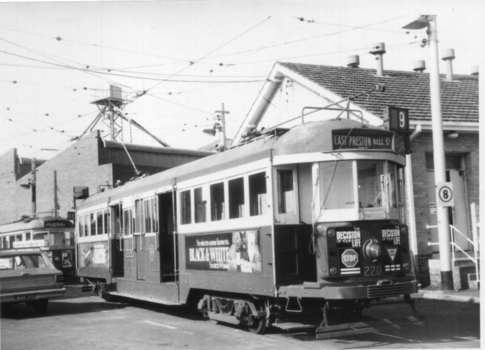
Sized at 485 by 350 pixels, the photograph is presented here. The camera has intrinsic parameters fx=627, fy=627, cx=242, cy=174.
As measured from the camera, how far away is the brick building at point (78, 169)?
3700cm

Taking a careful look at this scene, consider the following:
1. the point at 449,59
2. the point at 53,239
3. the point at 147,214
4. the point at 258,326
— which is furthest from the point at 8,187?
the point at 258,326

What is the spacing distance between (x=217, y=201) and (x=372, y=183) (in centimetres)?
280

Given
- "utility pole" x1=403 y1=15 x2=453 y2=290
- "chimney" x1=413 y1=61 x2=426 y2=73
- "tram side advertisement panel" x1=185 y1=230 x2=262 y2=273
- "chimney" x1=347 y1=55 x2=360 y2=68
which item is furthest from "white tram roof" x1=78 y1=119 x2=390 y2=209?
"chimney" x1=413 y1=61 x2=426 y2=73

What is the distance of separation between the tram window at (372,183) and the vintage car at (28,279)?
7.78 metres

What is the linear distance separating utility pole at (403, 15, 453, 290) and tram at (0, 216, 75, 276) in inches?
643

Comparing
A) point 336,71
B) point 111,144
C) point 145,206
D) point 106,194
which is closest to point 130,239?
point 145,206

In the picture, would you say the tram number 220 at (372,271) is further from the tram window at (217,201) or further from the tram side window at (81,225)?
the tram side window at (81,225)

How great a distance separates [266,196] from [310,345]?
89.3 inches

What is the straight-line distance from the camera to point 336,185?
9.18 metres

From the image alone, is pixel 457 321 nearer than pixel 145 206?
Yes

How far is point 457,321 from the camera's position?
35.8ft

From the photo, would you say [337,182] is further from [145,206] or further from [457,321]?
[145,206]

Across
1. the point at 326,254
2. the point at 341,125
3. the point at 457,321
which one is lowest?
the point at 457,321

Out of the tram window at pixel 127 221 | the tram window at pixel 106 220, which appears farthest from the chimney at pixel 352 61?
the tram window at pixel 127 221
